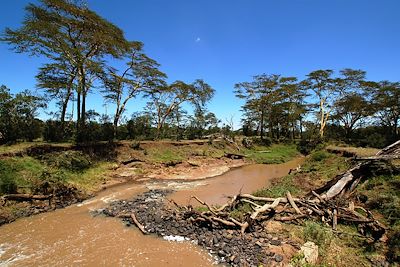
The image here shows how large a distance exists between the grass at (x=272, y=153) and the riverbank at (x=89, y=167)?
0.24 m

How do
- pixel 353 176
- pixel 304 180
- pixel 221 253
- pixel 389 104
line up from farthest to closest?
pixel 389 104, pixel 304 180, pixel 353 176, pixel 221 253

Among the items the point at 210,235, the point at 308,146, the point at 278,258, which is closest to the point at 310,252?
the point at 278,258

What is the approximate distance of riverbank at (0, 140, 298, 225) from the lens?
1039 cm

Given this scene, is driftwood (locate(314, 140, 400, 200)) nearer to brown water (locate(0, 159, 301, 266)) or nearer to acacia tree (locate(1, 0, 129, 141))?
brown water (locate(0, 159, 301, 266))

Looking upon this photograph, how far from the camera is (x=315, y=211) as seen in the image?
782 centimetres

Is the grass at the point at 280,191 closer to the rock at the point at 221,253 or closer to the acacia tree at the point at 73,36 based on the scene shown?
the rock at the point at 221,253

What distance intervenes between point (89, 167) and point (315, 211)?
12.8 metres

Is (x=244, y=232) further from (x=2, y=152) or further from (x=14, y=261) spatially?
(x=2, y=152)

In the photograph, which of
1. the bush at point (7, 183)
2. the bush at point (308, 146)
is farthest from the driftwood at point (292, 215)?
the bush at point (308, 146)

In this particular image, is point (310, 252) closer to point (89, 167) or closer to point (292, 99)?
point (89, 167)

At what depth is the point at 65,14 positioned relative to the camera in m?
16.5

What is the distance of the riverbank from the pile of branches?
6655 mm

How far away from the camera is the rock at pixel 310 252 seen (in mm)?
5703

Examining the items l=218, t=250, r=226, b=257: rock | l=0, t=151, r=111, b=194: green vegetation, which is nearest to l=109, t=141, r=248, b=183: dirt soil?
l=0, t=151, r=111, b=194: green vegetation
